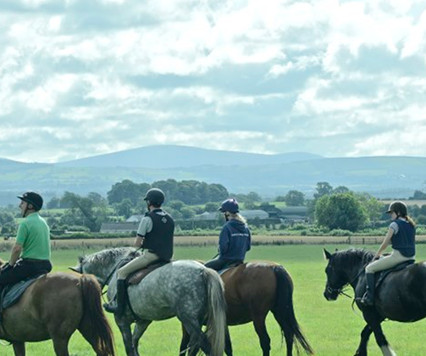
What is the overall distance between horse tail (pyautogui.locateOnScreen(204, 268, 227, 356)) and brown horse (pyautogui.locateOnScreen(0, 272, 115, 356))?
152 centimetres

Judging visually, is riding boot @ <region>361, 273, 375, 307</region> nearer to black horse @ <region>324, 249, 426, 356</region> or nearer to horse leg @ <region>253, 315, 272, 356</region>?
black horse @ <region>324, 249, 426, 356</region>

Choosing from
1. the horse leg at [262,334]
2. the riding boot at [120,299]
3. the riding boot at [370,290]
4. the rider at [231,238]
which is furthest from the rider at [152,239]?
the riding boot at [370,290]

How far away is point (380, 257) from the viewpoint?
687 inches

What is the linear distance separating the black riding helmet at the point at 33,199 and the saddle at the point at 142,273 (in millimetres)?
2055

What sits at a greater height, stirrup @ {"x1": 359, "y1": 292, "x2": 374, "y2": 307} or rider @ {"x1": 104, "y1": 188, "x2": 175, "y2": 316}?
rider @ {"x1": 104, "y1": 188, "x2": 175, "y2": 316}

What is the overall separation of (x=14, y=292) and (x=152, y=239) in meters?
2.37

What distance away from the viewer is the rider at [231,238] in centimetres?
1781

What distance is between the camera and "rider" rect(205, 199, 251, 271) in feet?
58.4

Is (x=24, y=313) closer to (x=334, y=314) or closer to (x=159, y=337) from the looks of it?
(x=159, y=337)

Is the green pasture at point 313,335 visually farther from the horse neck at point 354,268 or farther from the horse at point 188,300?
the horse at point 188,300

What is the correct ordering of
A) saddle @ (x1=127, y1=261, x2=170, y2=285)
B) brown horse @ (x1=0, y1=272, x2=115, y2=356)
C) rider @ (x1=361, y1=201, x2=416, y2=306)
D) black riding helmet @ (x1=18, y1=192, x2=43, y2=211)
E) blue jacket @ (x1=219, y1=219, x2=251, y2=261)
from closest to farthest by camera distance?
brown horse @ (x1=0, y1=272, x2=115, y2=356) < black riding helmet @ (x1=18, y1=192, x2=43, y2=211) < saddle @ (x1=127, y1=261, x2=170, y2=285) < rider @ (x1=361, y1=201, x2=416, y2=306) < blue jacket @ (x1=219, y1=219, x2=251, y2=261)

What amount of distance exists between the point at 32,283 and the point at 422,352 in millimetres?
8351

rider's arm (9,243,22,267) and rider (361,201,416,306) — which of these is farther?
rider (361,201,416,306)

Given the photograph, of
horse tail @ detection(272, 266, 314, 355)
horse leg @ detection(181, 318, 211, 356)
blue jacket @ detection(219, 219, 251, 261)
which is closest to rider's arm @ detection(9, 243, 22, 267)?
horse leg @ detection(181, 318, 211, 356)
